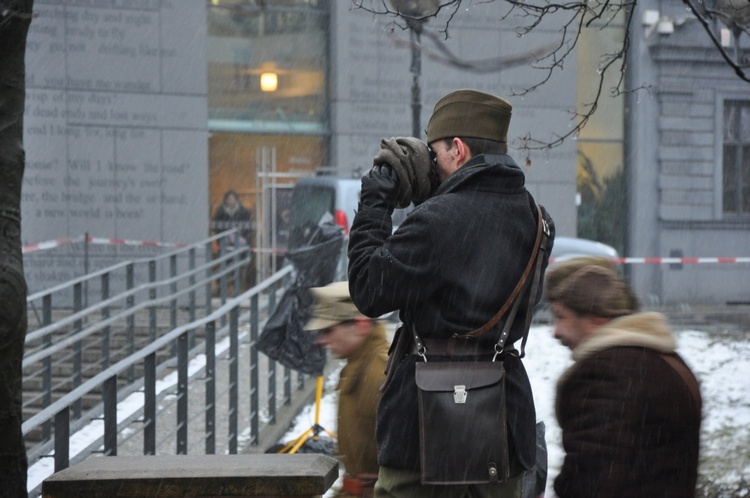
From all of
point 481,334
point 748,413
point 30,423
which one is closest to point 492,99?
point 481,334

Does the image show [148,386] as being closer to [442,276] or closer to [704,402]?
[442,276]

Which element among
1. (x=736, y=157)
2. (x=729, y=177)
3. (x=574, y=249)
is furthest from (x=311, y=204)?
(x=736, y=157)

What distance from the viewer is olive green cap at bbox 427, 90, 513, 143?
3002 mm

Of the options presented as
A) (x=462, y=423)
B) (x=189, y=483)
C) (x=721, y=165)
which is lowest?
(x=189, y=483)

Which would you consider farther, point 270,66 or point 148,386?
point 270,66

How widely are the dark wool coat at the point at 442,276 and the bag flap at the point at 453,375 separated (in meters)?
0.04

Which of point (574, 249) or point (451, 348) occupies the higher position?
point (451, 348)

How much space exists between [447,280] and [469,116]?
0.50 metres

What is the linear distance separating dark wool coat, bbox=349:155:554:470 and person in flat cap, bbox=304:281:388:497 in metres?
0.88

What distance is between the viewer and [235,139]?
19078 mm

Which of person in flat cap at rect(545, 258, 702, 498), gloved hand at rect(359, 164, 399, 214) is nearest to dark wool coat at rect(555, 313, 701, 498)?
person in flat cap at rect(545, 258, 702, 498)

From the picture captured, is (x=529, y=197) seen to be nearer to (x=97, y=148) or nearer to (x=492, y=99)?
(x=492, y=99)

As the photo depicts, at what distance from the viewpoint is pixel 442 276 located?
284cm

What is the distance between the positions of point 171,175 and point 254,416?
10.6 meters
